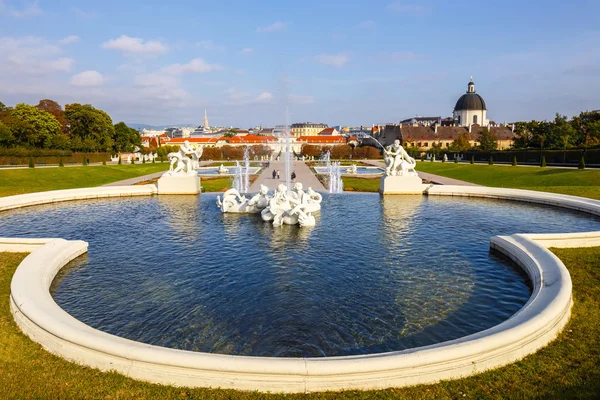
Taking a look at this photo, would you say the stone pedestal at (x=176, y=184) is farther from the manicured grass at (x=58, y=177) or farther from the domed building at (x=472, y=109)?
the domed building at (x=472, y=109)

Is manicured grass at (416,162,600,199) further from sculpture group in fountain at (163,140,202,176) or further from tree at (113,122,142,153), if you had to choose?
tree at (113,122,142,153)

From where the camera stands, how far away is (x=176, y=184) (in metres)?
27.1

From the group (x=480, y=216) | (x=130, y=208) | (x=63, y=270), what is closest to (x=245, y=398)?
(x=63, y=270)

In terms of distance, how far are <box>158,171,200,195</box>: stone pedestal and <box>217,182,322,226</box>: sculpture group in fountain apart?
7869 millimetres

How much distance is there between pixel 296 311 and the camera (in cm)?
880

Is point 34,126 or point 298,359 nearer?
point 298,359

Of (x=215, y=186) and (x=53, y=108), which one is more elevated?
(x=53, y=108)

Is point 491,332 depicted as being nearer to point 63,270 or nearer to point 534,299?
point 534,299

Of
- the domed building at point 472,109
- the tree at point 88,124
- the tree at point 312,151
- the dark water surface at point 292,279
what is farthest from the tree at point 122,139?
the domed building at point 472,109

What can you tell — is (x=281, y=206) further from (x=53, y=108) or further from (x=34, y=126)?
(x=53, y=108)

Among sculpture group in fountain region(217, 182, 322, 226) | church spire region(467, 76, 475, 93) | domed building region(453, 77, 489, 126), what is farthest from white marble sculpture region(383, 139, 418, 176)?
church spire region(467, 76, 475, 93)

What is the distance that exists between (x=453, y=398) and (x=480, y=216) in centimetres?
1509

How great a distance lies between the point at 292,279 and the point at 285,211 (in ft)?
22.2

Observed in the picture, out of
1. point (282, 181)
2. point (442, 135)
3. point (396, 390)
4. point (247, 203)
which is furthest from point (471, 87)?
point (396, 390)
